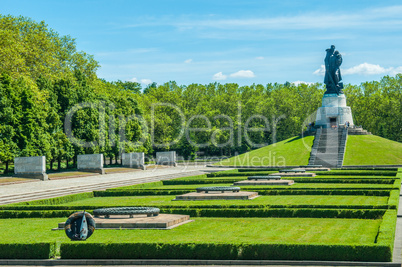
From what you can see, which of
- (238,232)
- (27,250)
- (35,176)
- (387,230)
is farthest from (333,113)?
(27,250)

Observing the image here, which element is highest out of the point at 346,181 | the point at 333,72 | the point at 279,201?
the point at 333,72

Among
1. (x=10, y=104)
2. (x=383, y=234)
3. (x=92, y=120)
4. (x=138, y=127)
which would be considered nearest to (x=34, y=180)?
(x=10, y=104)

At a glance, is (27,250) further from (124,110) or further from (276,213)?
(124,110)

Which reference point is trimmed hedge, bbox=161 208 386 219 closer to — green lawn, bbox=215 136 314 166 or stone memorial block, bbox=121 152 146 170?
green lawn, bbox=215 136 314 166

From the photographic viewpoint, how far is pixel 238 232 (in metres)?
18.0

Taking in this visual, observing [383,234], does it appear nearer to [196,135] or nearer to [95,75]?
[95,75]

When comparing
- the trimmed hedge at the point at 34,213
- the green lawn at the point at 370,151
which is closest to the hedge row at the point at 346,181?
the trimmed hedge at the point at 34,213

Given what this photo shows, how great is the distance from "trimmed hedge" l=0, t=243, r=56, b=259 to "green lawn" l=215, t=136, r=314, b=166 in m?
50.3

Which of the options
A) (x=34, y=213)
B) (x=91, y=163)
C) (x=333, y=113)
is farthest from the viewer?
(x=333, y=113)

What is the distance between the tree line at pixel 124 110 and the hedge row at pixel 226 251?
122 ft

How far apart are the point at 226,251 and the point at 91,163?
157 ft

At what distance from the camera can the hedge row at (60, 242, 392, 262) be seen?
14.2m

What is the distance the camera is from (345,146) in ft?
221

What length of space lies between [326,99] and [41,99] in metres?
39.0
